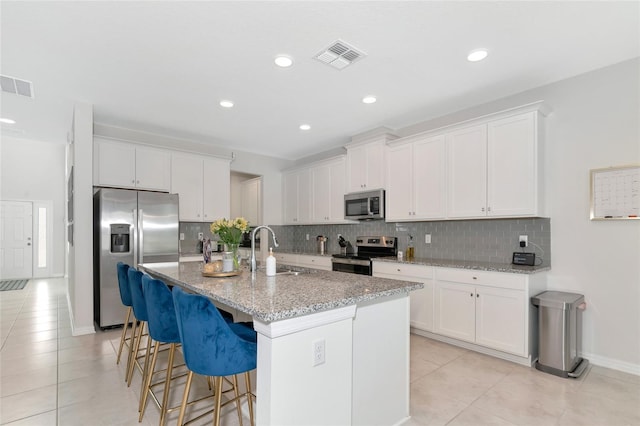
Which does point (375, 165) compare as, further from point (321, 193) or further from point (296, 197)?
point (296, 197)

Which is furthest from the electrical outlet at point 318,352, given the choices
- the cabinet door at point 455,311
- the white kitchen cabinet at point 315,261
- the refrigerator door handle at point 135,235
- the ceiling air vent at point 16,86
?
the ceiling air vent at point 16,86

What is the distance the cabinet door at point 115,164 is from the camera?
14.1ft

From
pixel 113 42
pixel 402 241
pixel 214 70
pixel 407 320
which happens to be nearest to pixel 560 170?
pixel 402 241

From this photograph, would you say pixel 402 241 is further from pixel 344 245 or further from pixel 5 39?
pixel 5 39

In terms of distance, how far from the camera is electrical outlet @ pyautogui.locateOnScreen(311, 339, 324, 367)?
1548 mm

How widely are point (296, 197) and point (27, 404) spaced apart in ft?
14.9

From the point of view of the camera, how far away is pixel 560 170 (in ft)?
10.5

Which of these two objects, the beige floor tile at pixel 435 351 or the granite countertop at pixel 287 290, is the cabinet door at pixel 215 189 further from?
the beige floor tile at pixel 435 351

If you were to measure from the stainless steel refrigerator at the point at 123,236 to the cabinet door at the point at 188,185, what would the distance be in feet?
1.42

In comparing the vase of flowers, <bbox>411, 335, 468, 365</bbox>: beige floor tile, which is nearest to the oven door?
<bbox>411, 335, 468, 365</bbox>: beige floor tile

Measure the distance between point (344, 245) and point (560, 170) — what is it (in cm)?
317

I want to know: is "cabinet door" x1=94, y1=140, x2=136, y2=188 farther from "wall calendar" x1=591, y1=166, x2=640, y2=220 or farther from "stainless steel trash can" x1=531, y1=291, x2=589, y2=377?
"wall calendar" x1=591, y1=166, x2=640, y2=220

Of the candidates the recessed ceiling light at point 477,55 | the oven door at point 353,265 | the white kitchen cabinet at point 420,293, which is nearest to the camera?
the recessed ceiling light at point 477,55

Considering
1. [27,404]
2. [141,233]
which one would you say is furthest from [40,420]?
[141,233]
